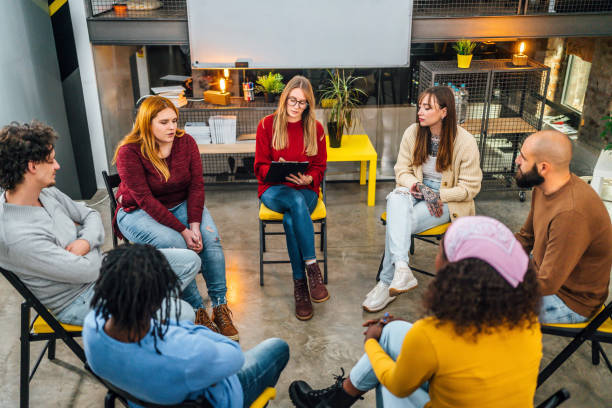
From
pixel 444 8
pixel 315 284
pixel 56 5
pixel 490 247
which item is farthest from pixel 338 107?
pixel 490 247

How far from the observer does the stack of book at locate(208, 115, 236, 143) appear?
190 inches

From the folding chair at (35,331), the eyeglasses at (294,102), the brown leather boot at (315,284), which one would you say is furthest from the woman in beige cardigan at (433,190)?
the folding chair at (35,331)

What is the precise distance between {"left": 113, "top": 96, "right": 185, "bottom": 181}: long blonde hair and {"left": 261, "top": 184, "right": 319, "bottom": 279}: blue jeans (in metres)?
0.68

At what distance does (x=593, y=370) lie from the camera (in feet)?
9.30

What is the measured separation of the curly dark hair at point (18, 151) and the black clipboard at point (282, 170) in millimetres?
1321

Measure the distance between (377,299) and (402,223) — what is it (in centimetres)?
51

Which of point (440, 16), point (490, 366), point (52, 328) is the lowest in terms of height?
point (52, 328)

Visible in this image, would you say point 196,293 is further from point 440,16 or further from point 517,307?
point 440,16

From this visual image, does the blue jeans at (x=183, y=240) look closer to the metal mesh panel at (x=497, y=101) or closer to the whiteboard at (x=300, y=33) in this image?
the whiteboard at (x=300, y=33)

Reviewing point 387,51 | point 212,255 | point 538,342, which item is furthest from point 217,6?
point 538,342

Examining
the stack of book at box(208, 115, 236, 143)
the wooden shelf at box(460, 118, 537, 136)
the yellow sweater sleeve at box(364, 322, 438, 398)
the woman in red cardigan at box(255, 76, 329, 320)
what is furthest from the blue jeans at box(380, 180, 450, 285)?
the stack of book at box(208, 115, 236, 143)

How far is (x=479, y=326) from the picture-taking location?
149 centimetres

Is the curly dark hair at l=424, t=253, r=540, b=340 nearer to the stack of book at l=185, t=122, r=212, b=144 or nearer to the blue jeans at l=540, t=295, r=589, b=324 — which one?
the blue jeans at l=540, t=295, r=589, b=324

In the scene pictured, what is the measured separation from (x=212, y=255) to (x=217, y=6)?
2.35m
